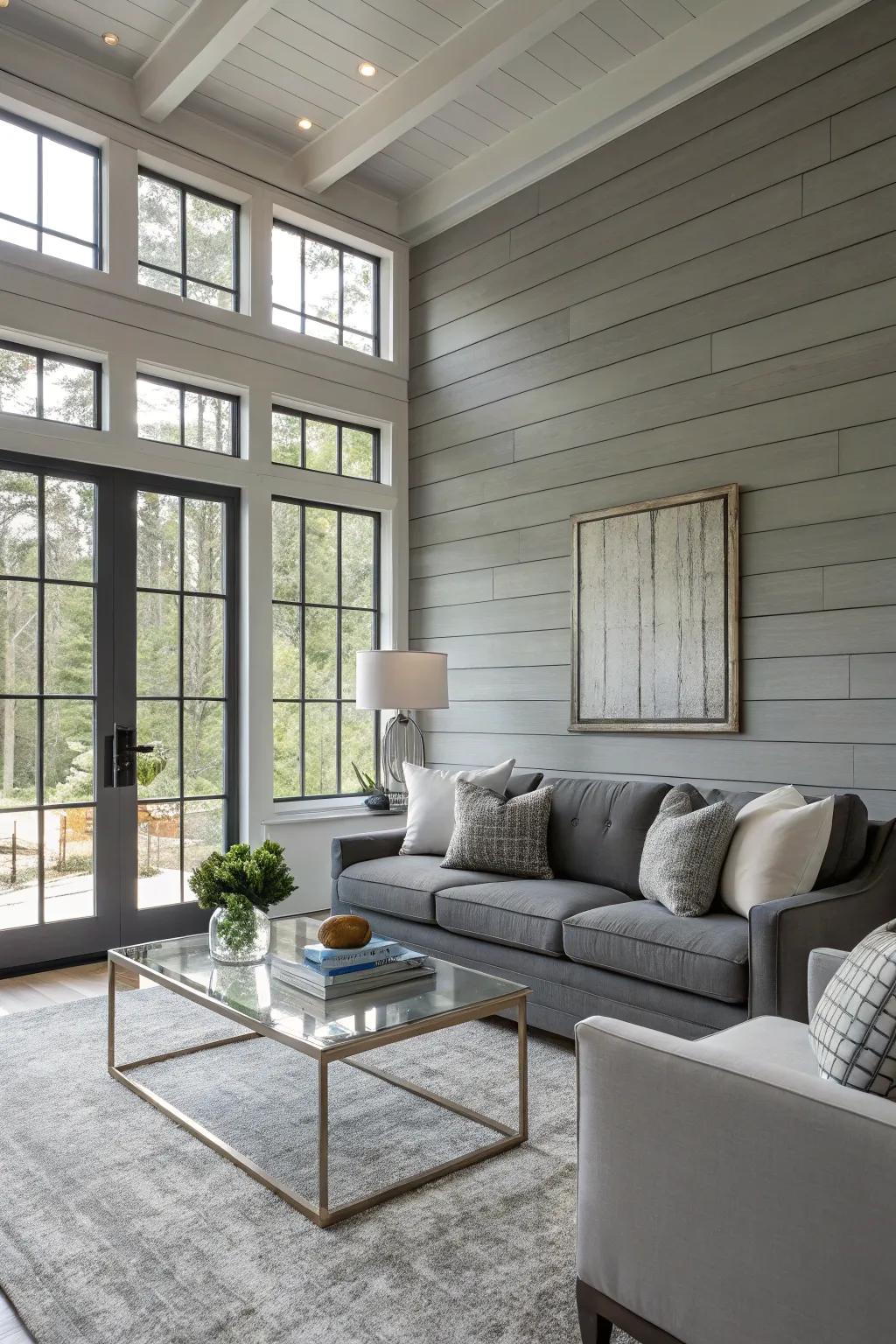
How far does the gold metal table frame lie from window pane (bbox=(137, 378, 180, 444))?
2.61 metres

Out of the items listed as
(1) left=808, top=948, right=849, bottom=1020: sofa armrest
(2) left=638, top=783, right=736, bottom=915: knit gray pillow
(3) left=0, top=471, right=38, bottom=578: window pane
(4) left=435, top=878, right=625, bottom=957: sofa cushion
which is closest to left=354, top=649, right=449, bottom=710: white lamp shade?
(4) left=435, top=878, right=625, bottom=957: sofa cushion

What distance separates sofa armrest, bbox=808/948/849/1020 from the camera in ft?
6.77

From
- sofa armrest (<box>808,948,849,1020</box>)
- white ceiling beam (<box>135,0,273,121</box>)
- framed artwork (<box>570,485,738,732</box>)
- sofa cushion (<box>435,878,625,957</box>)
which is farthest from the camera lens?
framed artwork (<box>570,485,738,732</box>)

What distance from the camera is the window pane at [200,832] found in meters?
4.71

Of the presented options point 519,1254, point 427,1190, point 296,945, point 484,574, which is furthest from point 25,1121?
point 484,574

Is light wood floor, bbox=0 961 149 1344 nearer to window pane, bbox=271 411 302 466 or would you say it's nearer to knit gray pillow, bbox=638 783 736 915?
knit gray pillow, bbox=638 783 736 915

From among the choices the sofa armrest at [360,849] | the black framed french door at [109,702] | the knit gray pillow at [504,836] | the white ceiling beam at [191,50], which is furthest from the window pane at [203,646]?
the white ceiling beam at [191,50]

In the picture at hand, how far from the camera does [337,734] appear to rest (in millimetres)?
5352

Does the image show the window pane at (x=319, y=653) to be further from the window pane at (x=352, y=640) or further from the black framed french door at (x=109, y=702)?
the black framed french door at (x=109, y=702)

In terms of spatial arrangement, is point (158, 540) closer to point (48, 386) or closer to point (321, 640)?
point (48, 386)

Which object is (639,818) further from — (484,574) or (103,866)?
(103,866)

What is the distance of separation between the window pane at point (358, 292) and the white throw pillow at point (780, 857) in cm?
374

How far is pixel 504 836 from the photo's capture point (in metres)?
3.85

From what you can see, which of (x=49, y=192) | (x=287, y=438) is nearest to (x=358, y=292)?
(x=287, y=438)
